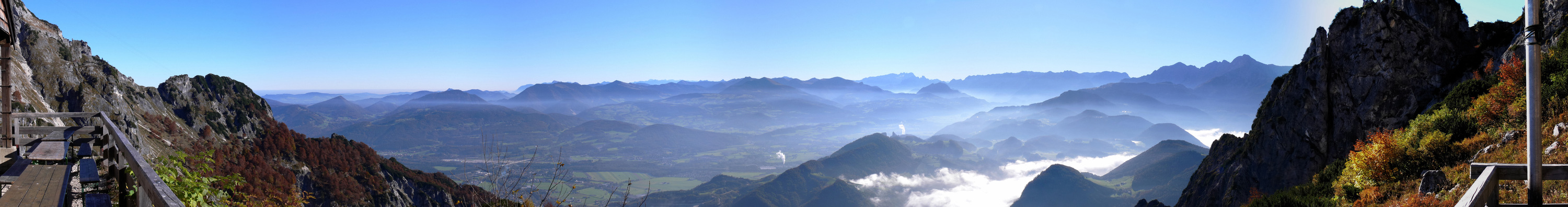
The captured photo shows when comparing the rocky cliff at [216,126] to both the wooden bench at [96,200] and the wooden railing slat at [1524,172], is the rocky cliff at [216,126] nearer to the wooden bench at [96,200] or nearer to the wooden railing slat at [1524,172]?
the wooden bench at [96,200]

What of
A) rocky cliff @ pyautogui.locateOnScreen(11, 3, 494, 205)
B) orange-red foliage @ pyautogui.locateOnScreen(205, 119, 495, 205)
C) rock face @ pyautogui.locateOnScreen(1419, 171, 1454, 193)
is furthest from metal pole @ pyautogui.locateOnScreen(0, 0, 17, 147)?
orange-red foliage @ pyautogui.locateOnScreen(205, 119, 495, 205)


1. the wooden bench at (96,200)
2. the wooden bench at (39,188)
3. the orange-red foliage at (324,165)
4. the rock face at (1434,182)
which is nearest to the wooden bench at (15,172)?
the wooden bench at (39,188)

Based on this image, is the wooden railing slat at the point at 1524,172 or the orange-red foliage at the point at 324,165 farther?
the orange-red foliage at the point at 324,165

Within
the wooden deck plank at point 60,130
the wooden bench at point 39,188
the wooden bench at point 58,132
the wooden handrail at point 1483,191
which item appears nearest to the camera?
the wooden bench at point 39,188

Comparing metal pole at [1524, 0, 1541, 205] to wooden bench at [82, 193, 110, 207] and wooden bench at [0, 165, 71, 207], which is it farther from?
wooden bench at [0, 165, 71, 207]

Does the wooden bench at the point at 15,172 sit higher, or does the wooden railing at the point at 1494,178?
the wooden bench at the point at 15,172

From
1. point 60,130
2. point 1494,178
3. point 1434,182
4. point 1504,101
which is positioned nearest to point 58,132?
point 60,130

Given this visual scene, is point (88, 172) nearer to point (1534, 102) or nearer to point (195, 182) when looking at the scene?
point (195, 182)
